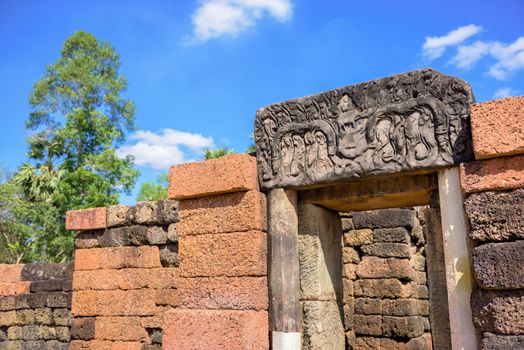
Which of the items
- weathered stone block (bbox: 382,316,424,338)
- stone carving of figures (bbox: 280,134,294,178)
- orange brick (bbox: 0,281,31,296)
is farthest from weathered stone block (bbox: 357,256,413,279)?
orange brick (bbox: 0,281,31,296)

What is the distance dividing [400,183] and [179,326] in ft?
8.46

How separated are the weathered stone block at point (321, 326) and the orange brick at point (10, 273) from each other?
763cm

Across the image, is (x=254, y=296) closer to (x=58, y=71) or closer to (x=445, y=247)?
(x=445, y=247)

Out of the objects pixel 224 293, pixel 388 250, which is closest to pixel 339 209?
pixel 224 293

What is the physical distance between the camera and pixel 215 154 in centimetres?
2405

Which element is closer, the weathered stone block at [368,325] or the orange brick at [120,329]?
the orange brick at [120,329]

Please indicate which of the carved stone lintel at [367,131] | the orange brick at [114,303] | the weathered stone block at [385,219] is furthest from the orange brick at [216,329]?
the weathered stone block at [385,219]

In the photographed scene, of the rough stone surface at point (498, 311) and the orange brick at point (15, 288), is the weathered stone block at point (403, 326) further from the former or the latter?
the orange brick at point (15, 288)

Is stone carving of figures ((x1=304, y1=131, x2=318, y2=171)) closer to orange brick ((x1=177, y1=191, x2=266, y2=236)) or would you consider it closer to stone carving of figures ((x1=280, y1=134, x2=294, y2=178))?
stone carving of figures ((x1=280, y1=134, x2=294, y2=178))

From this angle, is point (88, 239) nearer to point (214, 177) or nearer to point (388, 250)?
point (214, 177)

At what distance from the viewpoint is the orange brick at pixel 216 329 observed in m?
4.46

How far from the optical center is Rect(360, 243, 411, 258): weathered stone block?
863 centimetres

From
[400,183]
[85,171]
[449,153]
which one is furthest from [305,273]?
[85,171]

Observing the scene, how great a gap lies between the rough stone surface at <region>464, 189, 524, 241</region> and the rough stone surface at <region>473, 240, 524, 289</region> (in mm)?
76
